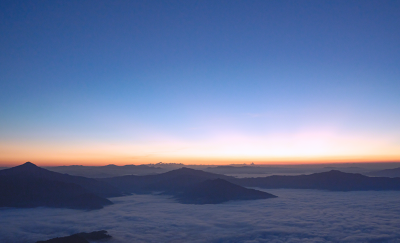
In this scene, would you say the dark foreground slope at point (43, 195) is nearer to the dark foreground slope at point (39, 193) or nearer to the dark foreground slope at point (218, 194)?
the dark foreground slope at point (39, 193)

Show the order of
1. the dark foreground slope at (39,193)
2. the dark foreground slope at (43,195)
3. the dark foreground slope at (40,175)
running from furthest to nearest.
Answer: the dark foreground slope at (40,175) < the dark foreground slope at (39,193) < the dark foreground slope at (43,195)

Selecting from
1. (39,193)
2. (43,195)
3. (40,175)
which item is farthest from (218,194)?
(40,175)

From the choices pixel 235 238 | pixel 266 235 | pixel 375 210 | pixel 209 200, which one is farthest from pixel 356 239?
Answer: pixel 209 200

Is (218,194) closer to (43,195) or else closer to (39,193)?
(43,195)

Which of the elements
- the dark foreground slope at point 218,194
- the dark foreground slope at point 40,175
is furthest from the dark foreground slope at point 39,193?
the dark foreground slope at point 218,194

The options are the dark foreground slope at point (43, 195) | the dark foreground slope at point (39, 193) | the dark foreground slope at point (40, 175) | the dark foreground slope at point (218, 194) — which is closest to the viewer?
the dark foreground slope at point (43, 195)

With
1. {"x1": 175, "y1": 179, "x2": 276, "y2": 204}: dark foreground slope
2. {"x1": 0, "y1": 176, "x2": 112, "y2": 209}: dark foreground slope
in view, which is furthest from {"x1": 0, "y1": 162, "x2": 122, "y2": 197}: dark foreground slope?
{"x1": 175, "y1": 179, "x2": 276, "y2": 204}: dark foreground slope
